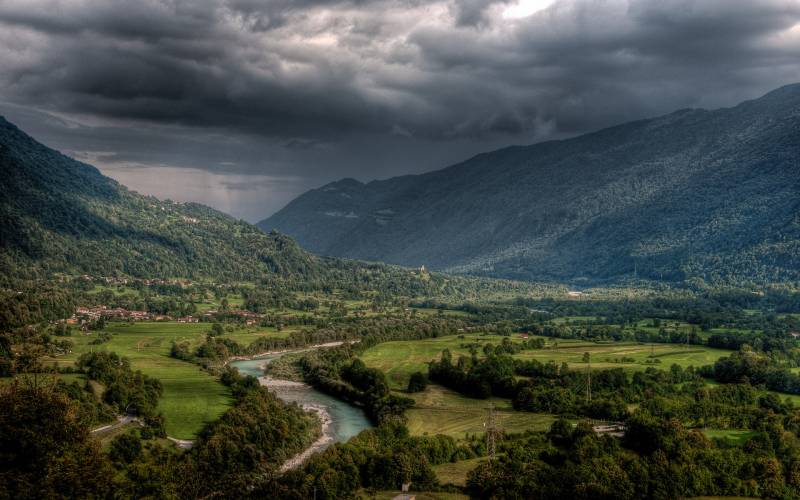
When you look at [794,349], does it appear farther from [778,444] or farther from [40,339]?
[40,339]

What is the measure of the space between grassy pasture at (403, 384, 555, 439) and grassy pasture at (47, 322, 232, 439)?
2551 cm

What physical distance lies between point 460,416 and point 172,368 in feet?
170

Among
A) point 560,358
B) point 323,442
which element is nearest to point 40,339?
point 323,442

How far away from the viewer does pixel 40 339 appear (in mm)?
110438

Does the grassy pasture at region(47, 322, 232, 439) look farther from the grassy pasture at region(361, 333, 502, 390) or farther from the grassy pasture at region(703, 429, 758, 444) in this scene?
the grassy pasture at region(703, 429, 758, 444)

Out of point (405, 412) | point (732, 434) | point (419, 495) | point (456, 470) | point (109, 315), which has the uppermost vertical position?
point (109, 315)

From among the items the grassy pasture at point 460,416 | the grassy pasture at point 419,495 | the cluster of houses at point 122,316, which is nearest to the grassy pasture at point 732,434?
the grassy pasture at point 460,416

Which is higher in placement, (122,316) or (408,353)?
(122,316)

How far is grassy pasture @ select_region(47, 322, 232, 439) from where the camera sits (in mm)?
86125

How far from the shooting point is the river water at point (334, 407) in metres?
91.6

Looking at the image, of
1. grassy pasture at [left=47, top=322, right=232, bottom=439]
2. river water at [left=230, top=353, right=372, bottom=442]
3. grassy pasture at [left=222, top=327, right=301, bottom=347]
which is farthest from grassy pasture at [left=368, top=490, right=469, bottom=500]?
grassy pasture at [left=222, top=327, right=301, bottom=347]

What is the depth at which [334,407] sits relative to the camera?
107m

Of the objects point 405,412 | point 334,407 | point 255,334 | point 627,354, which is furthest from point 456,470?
point 255,334

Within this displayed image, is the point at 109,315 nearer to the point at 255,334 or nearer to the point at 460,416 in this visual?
the point at 255,334
